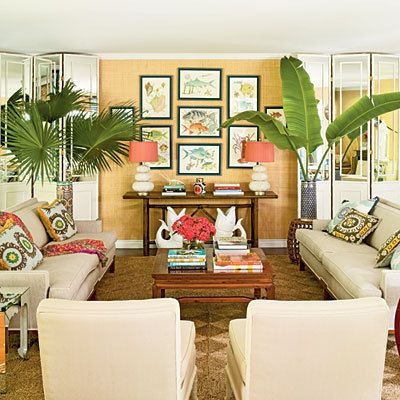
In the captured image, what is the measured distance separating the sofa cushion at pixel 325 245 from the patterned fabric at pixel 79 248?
184 centimetres

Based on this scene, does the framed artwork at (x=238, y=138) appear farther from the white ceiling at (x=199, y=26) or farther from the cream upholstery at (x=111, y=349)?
the cream upholstery at (x=111, y=349)

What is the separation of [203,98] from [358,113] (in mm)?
2063

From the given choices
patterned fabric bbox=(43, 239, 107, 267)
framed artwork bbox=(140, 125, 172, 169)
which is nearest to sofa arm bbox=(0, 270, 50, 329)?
patterned fabric bbox=(43, 239, 107, 267)

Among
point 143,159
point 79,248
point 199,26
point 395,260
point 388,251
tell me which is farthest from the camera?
point 143,159

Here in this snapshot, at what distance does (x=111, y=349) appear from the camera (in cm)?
249

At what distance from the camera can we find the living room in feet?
8.25

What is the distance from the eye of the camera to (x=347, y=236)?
5.62 meters

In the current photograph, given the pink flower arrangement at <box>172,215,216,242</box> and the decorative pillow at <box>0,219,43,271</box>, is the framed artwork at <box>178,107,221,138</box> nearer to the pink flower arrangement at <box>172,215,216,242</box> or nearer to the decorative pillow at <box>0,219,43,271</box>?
the pink flower arrangement at <box>172,215,216,242</box>

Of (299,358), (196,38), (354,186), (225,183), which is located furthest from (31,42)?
(299,358)

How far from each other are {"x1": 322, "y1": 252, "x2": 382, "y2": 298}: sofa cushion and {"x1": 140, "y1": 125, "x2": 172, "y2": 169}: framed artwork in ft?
10.5

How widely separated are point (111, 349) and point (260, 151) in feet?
16.2

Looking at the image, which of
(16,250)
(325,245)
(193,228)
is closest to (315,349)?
(193,228)

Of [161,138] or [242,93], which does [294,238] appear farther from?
[161,138]

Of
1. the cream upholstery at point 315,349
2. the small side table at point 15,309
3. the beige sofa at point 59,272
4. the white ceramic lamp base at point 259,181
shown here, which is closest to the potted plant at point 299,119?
the white ceramic lamp base at point 259,181
